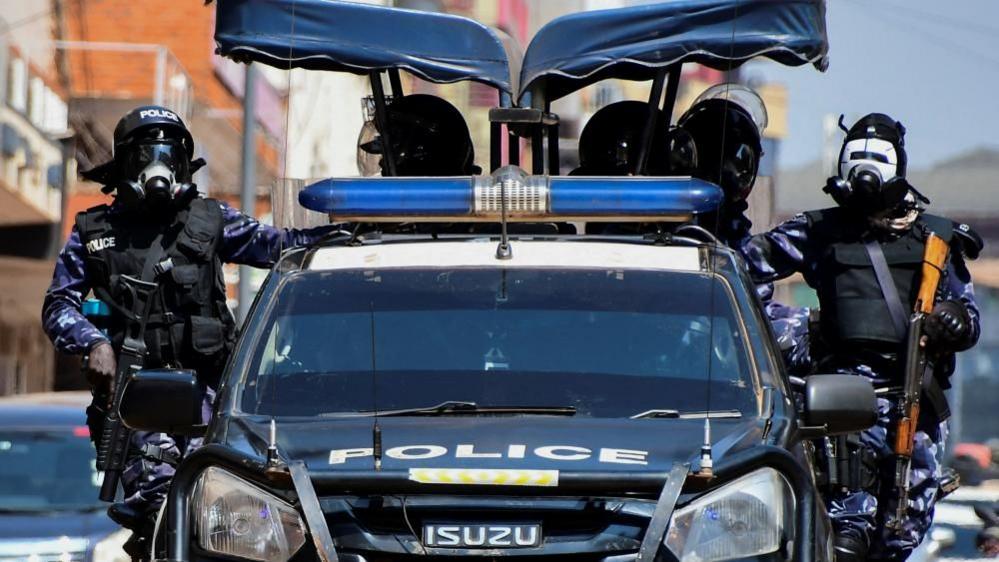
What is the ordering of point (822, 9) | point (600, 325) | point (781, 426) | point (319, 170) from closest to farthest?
point (781, 426) < point (600, 325) < point (822, 9) < point (319, 170)

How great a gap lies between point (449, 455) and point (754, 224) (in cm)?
508

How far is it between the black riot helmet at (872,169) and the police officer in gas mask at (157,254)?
213 centimetres

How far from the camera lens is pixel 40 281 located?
83.7 ft

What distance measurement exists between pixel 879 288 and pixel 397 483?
3.43 m

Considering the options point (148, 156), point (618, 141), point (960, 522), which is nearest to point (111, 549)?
point (148, 156)

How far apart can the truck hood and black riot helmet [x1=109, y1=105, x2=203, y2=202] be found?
237 centimetres

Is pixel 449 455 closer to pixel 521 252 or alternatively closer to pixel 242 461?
pixel 242 461

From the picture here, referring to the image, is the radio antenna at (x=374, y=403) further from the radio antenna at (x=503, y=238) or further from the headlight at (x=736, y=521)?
the headlight at (x=736, y=521)

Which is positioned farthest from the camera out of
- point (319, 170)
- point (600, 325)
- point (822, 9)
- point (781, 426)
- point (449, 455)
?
point (319, 170)

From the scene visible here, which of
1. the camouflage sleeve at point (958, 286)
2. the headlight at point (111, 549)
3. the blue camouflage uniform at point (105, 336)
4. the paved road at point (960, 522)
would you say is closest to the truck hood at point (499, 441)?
the blue camouflage uniform at point (105, 336)

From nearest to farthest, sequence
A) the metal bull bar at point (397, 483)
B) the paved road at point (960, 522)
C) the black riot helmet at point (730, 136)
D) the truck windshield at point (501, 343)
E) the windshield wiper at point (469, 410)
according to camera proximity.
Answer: the metal bull bar at point (397, 483)
the windshield wiper at point (469, 410)
the truck windshield at point (501, 343)
the black riot helmet at point (730, 136)
the paved road at point (960, 522)

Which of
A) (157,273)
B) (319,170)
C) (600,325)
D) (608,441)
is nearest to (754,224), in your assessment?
(157,273)

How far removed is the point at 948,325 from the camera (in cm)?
827

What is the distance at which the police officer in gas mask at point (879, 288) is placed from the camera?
8.45m
